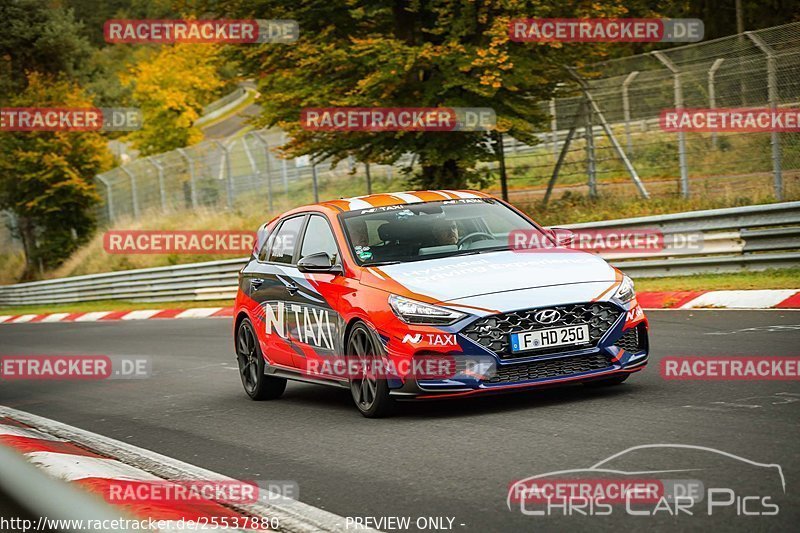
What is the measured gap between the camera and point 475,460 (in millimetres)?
6574

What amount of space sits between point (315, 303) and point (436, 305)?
165 cm

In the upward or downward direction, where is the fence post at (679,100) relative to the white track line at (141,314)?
upward

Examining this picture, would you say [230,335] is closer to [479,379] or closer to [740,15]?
[479,379]

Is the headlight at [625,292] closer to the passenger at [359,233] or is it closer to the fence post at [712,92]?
the passenger at [359,233]

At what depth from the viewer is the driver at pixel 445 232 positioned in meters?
9.45

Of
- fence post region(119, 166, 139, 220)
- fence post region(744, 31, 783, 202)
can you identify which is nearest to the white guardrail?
fence post region(744, 31, 783, 202)

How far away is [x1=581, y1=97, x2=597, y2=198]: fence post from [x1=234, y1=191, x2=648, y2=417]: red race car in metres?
13.7

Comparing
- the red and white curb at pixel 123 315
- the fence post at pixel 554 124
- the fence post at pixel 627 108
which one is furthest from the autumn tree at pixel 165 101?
the fence post at pixel 627 108

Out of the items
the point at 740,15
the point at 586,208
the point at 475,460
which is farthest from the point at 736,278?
the point at 740,15

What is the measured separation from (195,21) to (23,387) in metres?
11.6

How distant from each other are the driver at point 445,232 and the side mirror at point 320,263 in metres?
0.80

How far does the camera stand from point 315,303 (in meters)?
9.45
